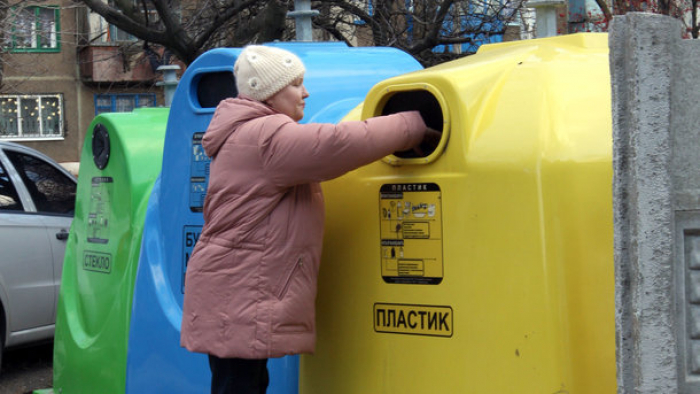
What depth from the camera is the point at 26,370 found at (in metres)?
7.11

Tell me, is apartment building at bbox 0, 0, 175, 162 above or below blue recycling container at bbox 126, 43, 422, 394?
above

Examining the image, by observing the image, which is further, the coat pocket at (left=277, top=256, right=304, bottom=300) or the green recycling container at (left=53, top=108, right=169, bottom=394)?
the green recycling container at (left=53, top=108, right=169, bottom=394)

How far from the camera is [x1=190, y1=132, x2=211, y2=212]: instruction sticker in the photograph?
3771 millimetres

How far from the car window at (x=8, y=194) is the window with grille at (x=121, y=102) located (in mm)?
18806

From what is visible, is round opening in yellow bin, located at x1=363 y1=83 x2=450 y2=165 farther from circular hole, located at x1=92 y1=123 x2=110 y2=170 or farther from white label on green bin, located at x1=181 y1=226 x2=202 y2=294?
circular hole, located at x1=92 y1=123 x2=110 y2=170

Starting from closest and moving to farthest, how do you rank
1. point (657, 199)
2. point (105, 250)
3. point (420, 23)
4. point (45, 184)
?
point (657, 199) < point (105, 250) < point (45, 184) < point (420, 23)

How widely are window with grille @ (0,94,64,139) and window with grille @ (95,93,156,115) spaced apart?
3.71 ft

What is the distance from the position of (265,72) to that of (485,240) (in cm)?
85

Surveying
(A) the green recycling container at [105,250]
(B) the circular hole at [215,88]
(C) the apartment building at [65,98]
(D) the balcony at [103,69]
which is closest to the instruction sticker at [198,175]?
(B) the circular hole at [215,88]

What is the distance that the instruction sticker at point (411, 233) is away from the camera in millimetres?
2670

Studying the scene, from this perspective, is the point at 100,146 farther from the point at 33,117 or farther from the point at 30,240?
the point at 33,117

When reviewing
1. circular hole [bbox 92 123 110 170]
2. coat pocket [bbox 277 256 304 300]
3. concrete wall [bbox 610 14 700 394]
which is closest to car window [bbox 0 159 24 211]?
circular hole [bbox 92 123 110 170]

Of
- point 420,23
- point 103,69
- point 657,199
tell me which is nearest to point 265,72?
point 657,199

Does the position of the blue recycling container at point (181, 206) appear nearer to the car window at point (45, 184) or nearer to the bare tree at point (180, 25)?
the car window at point (45, 184)
